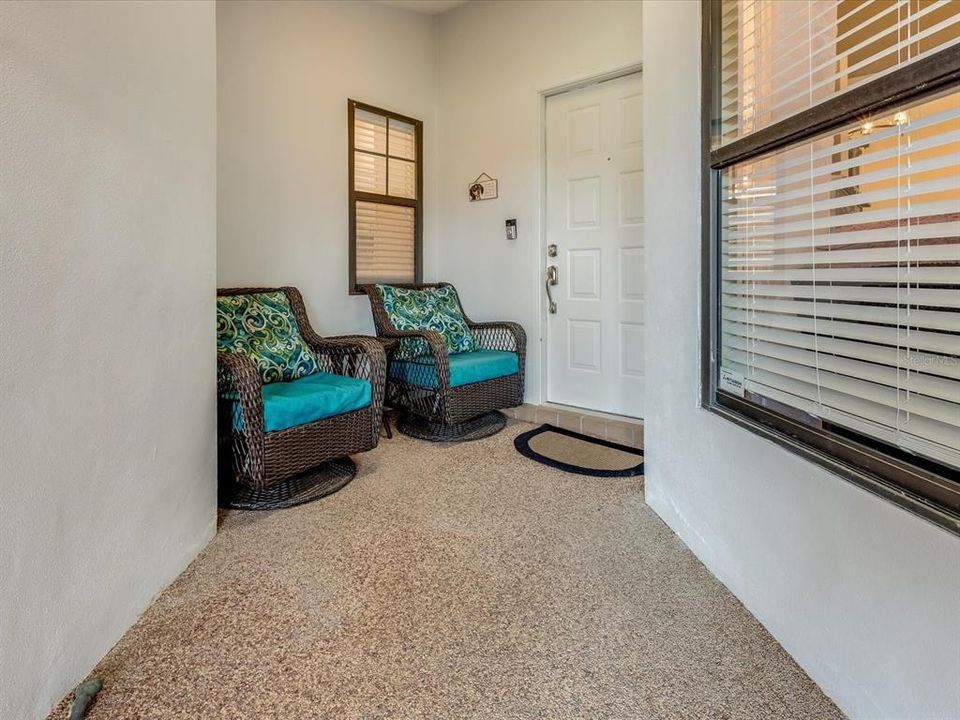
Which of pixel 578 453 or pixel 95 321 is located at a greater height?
pixel 95 321

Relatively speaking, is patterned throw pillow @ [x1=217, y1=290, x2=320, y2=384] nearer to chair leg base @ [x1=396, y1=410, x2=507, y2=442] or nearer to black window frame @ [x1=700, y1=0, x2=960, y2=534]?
chair leg base @ [x1=396, y1=410, x2=507, y2=442]

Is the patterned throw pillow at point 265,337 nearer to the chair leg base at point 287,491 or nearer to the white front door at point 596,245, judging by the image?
the chair leg base at point 287,491

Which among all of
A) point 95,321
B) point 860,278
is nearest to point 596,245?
point 860,278

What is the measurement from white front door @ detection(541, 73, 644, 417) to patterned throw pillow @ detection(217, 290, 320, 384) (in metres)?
1.70

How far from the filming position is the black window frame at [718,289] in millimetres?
862

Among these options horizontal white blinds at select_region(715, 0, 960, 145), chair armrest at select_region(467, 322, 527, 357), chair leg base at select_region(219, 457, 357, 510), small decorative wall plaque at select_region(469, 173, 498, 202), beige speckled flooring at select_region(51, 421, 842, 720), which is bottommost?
beige speckled flooring at select_region(51, 421, 842, 720)

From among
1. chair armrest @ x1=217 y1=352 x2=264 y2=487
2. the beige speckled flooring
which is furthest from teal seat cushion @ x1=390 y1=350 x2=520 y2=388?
chair armrest @ x1=217 y1=352 x2=264 y2=487

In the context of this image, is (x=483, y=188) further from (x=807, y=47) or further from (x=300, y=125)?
(x=807, y=47)

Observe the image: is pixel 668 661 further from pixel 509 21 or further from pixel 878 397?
pixel 509 21

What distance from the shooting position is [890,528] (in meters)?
0.95

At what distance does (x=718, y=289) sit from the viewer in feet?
5.23

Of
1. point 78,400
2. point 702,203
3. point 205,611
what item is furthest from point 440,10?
point 205,611

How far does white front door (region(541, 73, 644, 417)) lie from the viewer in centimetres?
320

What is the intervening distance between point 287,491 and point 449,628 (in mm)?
1144
